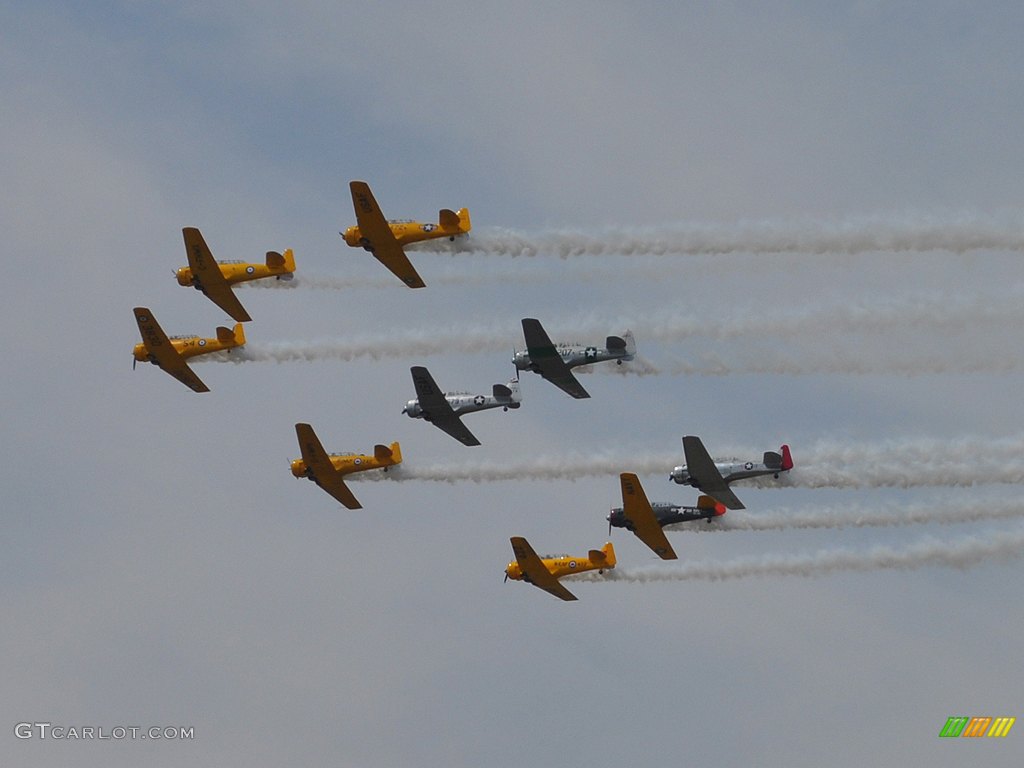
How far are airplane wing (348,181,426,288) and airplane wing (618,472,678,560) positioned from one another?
1078 centimetres

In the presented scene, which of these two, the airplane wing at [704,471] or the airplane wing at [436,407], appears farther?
the airplane wing at [436,407]

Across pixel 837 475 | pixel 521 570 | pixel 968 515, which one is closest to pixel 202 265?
pixel 521 570

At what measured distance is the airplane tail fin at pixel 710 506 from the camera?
80.9 metres

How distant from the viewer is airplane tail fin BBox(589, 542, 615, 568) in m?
83.9

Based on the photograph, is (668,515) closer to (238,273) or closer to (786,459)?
(786,459)

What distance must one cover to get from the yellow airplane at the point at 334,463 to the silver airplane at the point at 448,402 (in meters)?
3.21

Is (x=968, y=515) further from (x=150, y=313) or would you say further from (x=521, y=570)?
(x=150, y=313)

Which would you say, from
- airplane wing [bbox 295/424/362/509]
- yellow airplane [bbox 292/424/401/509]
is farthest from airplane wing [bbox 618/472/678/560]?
airplane wing [bbox 295/424/362/509]

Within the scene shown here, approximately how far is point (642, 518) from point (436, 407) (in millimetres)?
8643

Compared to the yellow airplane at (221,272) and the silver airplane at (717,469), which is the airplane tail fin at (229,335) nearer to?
the yellow airplane at (221,272)

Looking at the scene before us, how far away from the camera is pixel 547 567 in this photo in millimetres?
84562

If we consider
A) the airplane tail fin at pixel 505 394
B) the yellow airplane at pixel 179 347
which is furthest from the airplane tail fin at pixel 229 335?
the airplane tail fin at pixel 505 394

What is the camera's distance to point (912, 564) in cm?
7394

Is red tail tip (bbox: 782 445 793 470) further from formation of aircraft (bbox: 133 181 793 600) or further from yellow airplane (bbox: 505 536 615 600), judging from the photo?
yellow airplane (bbox: 505 536 615 600)
